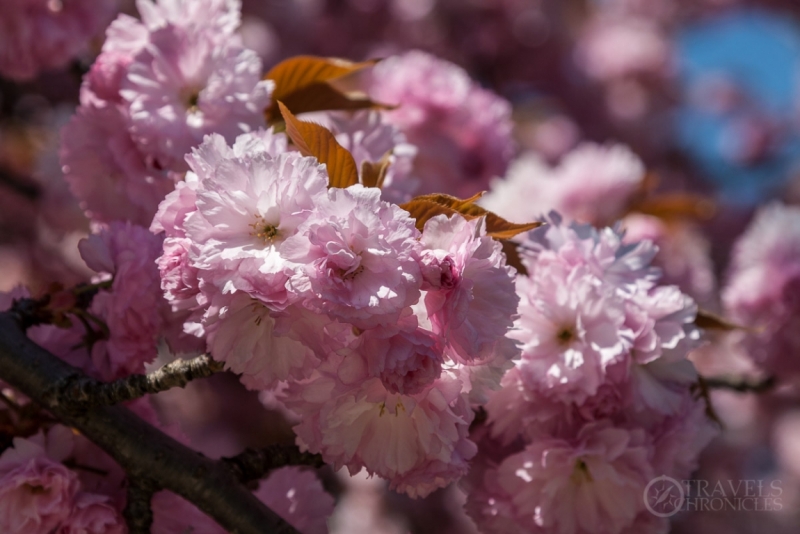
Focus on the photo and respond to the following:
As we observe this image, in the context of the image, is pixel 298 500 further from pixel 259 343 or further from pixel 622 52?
pixel 622 52

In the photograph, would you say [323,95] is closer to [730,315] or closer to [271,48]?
[730,315]

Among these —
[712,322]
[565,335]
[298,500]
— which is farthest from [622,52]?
[298,500]

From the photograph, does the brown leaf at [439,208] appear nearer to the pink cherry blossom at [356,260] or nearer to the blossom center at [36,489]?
the pink cherry blossom at [356,260]

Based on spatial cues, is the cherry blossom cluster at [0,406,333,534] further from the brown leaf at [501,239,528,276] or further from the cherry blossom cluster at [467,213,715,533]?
the brown leaf at [501,239,528,276]

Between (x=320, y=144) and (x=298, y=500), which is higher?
(x=320, y=144)

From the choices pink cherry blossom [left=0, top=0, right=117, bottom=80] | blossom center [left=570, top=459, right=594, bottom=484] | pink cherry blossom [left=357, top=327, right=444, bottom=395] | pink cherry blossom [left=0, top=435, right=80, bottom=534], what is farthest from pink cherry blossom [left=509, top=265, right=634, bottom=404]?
pink cherry blossom [left=0, top=0, right=117, bottom=80]

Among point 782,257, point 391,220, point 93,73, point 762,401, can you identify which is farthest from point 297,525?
point 762,401

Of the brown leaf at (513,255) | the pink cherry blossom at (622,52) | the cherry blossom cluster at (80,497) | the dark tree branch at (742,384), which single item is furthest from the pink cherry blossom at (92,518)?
the pink cherry blossom at (622,52)
